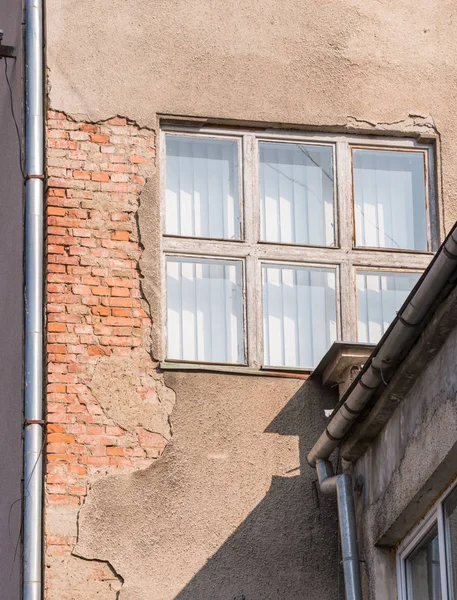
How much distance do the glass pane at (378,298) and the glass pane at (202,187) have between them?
97 cm

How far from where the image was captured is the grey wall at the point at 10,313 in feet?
31.4

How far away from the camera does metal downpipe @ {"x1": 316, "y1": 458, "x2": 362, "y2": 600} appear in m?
8.75

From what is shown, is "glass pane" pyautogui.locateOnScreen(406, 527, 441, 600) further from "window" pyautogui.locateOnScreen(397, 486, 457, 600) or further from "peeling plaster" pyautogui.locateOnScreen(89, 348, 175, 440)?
"peeling plaster" pyautogui.locateOnScreen(89, 348, 175, 440)

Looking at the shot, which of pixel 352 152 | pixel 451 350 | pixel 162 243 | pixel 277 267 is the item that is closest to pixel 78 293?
pixel 162 243

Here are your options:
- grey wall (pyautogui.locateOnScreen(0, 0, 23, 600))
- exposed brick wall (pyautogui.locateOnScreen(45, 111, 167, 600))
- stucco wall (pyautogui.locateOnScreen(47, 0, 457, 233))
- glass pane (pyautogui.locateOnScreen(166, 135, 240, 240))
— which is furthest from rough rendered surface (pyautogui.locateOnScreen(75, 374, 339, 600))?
stucco wall (pyautogui.locateOnScreen(47, 0, 457, 233))

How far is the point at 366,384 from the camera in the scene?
8.16 metres

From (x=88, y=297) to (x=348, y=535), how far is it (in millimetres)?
2311

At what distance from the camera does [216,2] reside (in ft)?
34.8

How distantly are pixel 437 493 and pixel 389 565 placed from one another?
0.96 m

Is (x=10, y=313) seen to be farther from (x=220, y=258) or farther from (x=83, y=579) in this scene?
(x=83, y=579)

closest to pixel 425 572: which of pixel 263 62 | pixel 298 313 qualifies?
pixel 298 313

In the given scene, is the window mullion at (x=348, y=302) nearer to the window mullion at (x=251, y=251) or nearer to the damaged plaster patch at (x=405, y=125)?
the window mullion at (x=251, y=251)

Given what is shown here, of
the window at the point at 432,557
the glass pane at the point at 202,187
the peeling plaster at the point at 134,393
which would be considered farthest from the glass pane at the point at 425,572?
the glass pane at the point at 202,187

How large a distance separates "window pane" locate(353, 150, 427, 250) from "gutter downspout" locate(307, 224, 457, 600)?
2.00 m
